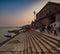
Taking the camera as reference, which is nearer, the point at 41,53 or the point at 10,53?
the point at 41,53

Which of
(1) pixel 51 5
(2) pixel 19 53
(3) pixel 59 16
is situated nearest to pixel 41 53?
(2) pixel 19 53

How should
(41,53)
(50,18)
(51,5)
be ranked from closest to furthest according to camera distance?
(41,53)
(50,18)
(51,5)

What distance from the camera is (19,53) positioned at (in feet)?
35.5

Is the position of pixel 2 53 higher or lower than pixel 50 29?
lower

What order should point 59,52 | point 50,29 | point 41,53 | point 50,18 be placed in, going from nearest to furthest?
point 59,52
point 41,53
point 50,29
point 50,18

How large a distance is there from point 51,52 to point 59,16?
2027 centimetres

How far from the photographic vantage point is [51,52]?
9789mm

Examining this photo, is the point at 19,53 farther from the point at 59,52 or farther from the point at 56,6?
the point at 56,6

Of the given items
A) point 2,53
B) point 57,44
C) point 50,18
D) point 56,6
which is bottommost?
point 2,53

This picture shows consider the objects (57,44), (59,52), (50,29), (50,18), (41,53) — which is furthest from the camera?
(50,18)

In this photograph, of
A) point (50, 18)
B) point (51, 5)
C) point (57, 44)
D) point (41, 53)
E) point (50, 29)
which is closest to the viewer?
point (41, 53)

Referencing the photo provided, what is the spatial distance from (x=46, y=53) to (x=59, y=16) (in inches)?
807

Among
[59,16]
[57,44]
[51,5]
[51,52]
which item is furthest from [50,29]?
[51,5]

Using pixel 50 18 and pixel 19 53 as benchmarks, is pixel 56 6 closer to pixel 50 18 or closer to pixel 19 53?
pixel 50 18
